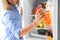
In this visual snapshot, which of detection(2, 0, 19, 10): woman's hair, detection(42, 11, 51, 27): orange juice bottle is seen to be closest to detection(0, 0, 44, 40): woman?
detection(2, 0, 19, 10): woman's hair

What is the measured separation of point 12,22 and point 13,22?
10 mm

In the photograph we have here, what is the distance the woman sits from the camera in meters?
1.26

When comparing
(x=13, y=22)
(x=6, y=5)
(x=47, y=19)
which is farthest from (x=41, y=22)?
(x=6, y=5)

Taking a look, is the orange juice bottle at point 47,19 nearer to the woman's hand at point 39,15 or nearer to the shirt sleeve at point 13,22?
the woman's hand at point 39,15

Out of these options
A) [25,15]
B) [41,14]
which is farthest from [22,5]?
[41,14]

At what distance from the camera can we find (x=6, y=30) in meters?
1.35

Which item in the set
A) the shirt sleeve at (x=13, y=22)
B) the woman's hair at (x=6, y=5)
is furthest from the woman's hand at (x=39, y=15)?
the woman's hair at (x=6, y=5)

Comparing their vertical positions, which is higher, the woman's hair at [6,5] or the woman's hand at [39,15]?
the woman's hair at [6,5]

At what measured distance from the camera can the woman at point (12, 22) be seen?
1260 millimetres

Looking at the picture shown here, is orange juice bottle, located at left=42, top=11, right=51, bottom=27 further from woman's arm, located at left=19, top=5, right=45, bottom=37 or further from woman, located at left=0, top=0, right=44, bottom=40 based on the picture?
woman, located at left=0, top=0, right=44, bottom=40

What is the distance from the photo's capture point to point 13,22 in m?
1.28

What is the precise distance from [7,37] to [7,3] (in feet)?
1.09

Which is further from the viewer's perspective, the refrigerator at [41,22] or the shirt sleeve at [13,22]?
the shirt sleeve at [13,22]

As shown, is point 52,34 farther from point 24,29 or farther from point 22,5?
point 22,5
